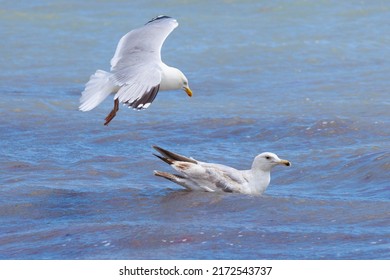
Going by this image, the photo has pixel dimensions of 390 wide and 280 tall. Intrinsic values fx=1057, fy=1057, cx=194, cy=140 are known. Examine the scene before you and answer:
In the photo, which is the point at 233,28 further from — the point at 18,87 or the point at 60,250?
the point at 60,250

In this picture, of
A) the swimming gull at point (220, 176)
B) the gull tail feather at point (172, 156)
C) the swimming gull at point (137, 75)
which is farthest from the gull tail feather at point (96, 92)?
the swimming gull at point (220, 176)

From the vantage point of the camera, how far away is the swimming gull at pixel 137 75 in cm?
841

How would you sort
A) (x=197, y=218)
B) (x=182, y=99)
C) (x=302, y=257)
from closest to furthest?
1. (x=302, y=257)
2. (x=197, y=218)
3. (x=182, y=99)

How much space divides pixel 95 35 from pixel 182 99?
16.1 feet

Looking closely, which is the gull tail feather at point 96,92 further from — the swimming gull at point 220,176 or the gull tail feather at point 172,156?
the swimming gull at point 220,176

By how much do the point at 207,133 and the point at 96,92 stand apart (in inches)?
104

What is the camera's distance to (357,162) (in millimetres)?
9812

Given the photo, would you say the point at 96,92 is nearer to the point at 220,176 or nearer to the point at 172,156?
the point at 172,156

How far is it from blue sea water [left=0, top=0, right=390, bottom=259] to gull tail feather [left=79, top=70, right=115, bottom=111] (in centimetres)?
72

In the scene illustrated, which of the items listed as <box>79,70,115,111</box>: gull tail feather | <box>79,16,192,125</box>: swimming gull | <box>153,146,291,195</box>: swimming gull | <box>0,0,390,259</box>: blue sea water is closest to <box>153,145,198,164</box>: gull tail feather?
<box>153,146,291,195</box>: swimming gull

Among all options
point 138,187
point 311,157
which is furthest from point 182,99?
point 138,187

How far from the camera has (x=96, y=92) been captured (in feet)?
29.9

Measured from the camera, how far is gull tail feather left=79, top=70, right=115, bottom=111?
8.98 m

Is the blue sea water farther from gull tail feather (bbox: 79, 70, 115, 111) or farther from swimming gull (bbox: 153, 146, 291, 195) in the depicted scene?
gull tail feather (bbox: 79, 70, 115, 111)
